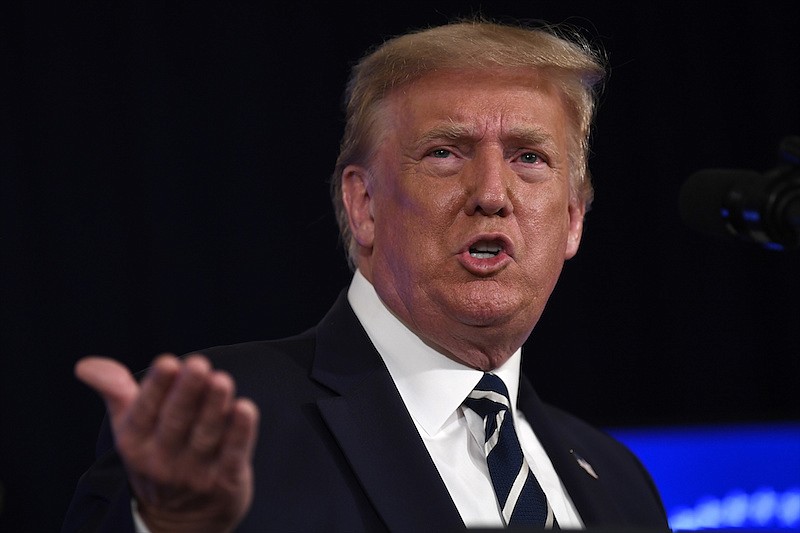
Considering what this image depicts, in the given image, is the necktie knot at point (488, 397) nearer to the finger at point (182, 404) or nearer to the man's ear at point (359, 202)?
the man's ear at point (359, 202)

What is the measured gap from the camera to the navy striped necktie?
6.49 feet

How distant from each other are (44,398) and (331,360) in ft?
4.86

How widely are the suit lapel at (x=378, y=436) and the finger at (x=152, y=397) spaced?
0.63 metres

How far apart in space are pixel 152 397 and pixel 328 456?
0.68 metres

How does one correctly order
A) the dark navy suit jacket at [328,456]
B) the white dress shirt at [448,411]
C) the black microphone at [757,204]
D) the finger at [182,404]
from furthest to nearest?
the white dress shirt at [448,411] → the dark navy suit jacket at [328,456] → the black microphone at [757,204] → the finger at [182,404]

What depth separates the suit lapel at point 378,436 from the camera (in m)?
1.82

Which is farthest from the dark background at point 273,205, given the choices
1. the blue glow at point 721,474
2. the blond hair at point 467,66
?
the blond hair at point 467,66

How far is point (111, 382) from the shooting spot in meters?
1.25

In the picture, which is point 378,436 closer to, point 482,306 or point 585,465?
point 482,306

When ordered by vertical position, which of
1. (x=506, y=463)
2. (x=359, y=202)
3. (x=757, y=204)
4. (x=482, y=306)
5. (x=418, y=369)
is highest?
(x=757, y=204)

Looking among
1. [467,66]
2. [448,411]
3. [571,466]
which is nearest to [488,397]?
[448,411]

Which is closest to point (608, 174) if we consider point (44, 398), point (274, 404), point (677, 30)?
point (677, 30)

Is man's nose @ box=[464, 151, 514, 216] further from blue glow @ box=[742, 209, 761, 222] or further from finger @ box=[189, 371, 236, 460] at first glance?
finger @ box=[189, 371, 236, 460]

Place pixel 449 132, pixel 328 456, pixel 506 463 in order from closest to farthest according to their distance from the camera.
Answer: pixel 328 456 → pixel 506 463 → pixel 449 132
